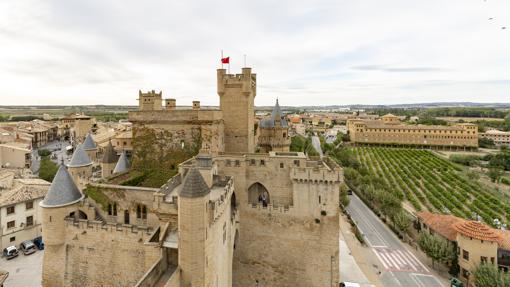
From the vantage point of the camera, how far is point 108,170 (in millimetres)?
34469

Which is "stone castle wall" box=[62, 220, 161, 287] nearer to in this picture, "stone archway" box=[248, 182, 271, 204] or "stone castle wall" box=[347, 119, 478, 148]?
"stone archway" box=[248, 182, 271, 204]

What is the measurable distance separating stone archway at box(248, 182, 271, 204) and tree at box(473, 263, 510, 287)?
70.9ft

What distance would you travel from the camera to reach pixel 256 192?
2698 cm

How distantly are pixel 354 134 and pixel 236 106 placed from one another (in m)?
110

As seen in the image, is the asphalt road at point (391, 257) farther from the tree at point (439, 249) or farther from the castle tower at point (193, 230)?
the castle tower at point (193, 230)

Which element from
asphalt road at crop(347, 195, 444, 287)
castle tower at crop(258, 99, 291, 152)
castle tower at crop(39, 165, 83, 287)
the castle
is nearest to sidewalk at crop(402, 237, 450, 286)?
asphalt road at crop(347, 195, 444, 287)

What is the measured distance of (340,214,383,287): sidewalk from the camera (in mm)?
31250

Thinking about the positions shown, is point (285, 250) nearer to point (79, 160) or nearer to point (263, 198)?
point (263, 198)

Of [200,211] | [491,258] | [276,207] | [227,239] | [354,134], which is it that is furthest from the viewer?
[354,134]

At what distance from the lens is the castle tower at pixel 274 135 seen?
124 ft

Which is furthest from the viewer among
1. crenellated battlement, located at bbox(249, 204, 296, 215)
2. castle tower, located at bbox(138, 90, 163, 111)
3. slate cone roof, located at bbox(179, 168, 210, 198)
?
castle tower, located at bbox(138, 90, 163, 111)

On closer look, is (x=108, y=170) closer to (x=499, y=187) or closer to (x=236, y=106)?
(x=236, y=106)

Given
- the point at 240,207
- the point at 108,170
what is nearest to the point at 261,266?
the point at 240,207

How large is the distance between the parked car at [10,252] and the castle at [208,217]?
481 inches
